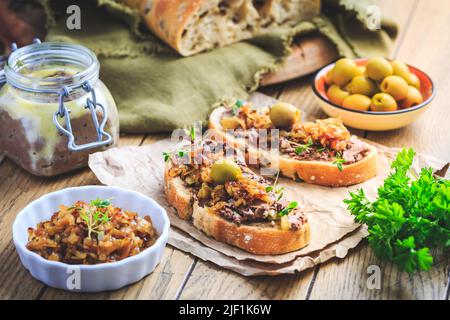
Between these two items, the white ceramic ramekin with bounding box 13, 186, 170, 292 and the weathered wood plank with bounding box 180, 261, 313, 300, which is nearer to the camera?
the white ceramic ramekin with bounding box 13, 186, 170, 292

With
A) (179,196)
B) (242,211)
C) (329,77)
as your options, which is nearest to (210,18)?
(329,77)

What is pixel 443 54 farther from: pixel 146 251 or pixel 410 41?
pixel 146 251

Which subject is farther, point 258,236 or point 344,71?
point 344,71

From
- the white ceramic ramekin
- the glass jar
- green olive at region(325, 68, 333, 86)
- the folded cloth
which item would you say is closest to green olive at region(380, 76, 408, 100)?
green olive at region(325, 68, 333, 86)

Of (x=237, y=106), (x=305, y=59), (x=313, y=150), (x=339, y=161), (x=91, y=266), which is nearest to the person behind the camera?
(x=91, y=266)

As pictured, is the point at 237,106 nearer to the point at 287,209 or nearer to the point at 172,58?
the point at 172,58

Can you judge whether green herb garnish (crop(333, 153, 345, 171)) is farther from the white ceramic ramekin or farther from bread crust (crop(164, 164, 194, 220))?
the white ceramic ramekin

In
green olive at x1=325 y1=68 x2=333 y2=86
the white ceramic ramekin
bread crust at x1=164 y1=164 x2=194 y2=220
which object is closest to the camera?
the white ceramic ramekin
